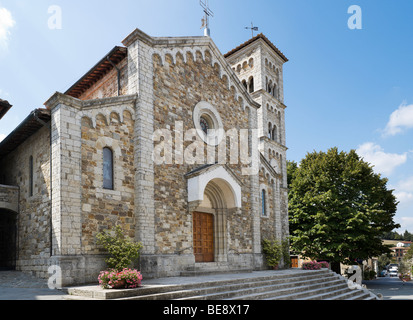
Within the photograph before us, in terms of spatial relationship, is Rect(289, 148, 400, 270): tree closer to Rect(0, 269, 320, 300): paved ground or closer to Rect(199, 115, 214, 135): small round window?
Rect(199, 115, 214, 135): small round window

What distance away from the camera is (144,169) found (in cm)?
1404

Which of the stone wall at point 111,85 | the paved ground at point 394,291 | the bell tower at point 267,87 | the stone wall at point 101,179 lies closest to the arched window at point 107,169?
the stone wall at point 101,179

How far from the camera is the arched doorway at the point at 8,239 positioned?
15.7m

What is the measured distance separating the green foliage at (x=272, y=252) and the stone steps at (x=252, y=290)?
3.04 meters

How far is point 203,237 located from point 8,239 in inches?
359

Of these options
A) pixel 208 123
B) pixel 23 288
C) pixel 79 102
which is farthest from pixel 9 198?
pixel 208 123

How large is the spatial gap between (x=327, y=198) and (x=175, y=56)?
689 inches

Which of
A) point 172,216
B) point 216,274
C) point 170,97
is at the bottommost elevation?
point 216,274

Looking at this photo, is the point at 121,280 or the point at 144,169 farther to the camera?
the point at 144,169

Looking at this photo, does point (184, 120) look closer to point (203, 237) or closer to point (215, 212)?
point (215, 212)

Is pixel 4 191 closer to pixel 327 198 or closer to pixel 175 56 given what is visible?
pixel 175 56

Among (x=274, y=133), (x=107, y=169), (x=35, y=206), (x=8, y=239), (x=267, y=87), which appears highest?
(x=267, y=87)
